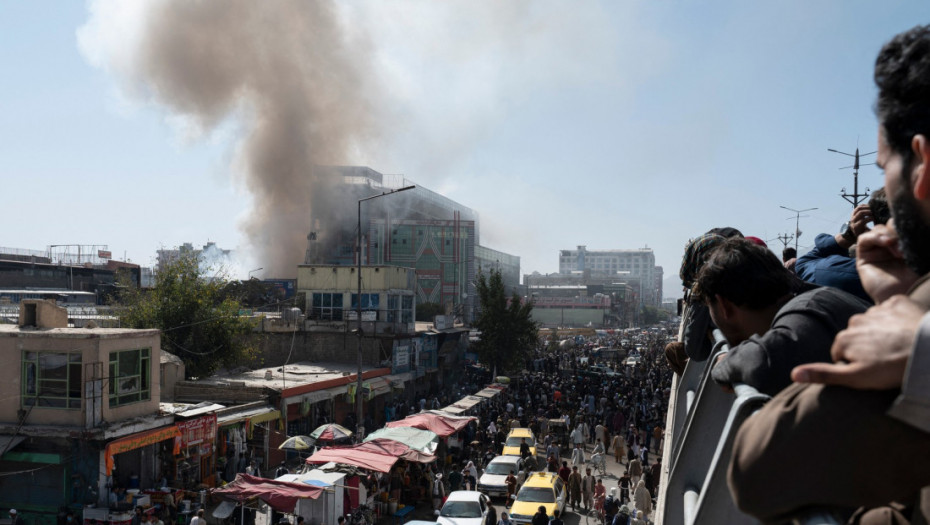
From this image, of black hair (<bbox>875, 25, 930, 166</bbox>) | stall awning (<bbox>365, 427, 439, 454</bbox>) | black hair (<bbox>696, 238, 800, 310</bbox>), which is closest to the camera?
black hair (<bbox>875, 25, 930, 166</bbox>)

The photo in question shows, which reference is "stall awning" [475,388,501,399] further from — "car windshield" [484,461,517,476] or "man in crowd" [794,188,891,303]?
"man in crowd" [794,188,891,303]

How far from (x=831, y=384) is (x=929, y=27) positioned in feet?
1.95

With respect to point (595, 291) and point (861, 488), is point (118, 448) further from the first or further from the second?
point (595, 291)

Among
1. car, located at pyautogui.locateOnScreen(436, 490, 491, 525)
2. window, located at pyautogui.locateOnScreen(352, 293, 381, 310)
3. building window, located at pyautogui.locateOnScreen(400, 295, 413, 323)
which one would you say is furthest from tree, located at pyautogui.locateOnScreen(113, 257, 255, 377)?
car, located at pyautogui.locateOnScreen(436, 490, 491, 525)

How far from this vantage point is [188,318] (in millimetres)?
25891

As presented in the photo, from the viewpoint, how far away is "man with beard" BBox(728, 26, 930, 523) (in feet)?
3.09

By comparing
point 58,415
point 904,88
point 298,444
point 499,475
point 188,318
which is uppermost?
point 904,88

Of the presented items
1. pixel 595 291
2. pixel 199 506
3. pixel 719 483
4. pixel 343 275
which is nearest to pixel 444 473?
pixel 199 506

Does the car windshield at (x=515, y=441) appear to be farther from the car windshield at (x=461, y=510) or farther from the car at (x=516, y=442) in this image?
the car windshield at (x=461, y=510)

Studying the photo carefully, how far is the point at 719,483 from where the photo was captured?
1.48 meters

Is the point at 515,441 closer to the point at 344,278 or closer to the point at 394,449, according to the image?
the point at 394,449

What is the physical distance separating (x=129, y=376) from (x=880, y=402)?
17.1 m

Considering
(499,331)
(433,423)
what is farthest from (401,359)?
(433,423)

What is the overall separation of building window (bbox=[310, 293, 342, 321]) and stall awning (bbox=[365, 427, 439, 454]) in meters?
17.5
